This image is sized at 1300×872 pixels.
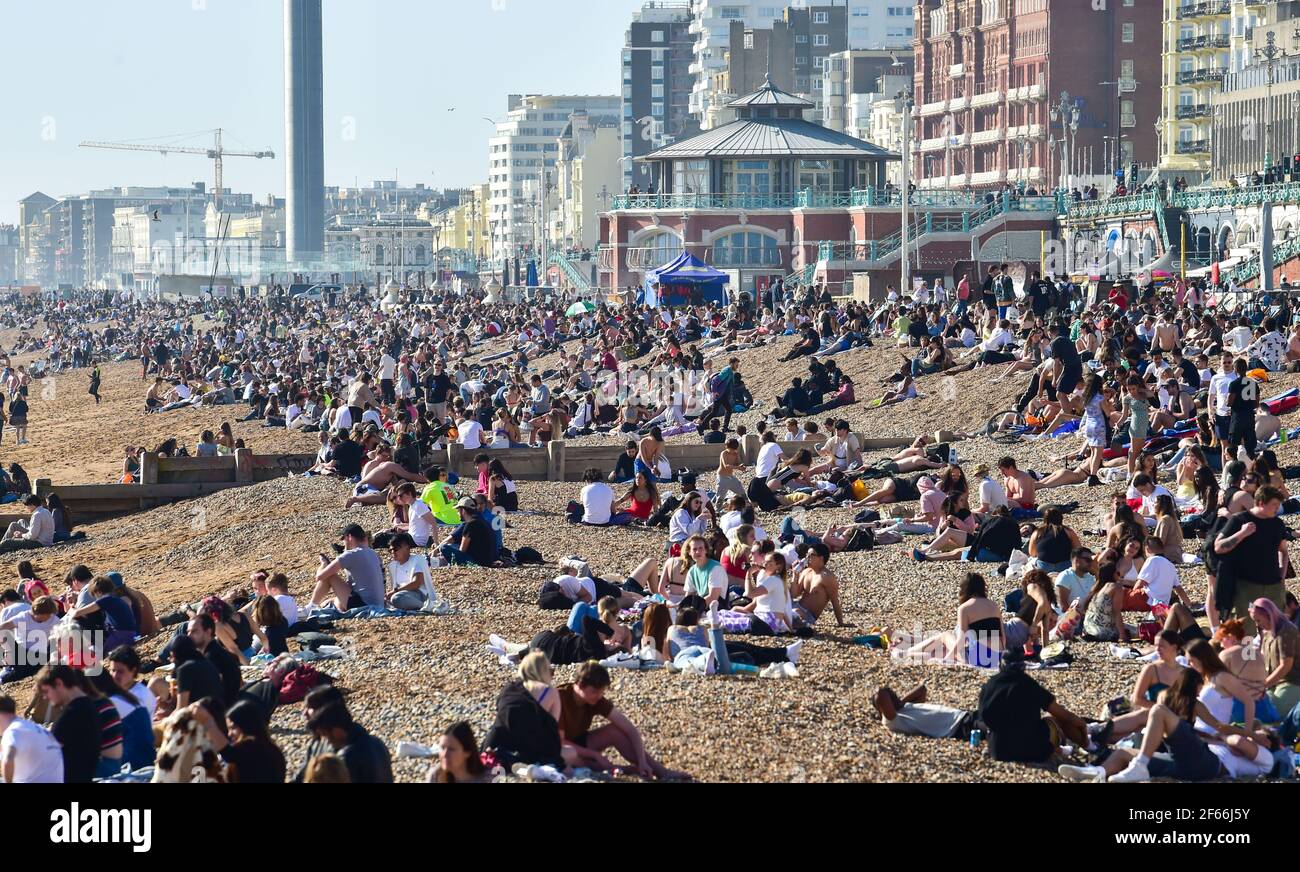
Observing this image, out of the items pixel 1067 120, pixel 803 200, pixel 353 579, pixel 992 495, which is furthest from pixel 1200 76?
pixel 353 579

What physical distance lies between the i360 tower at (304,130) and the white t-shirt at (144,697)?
159041 mm

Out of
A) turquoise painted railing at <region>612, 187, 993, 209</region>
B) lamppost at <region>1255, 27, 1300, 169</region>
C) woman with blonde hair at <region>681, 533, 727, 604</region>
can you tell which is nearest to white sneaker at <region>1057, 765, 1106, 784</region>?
woman with blonde hair at <region>681, 533, 727, 604</region>

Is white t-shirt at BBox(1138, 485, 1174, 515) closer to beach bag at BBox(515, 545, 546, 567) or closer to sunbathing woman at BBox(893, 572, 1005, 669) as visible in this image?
sunbathing woman at BBox(893, 572, 1005, 669)

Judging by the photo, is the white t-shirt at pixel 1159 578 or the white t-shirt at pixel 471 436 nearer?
the white t-shirt at pixel 1159 578

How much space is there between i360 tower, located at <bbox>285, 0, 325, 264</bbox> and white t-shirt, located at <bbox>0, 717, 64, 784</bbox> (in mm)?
160850

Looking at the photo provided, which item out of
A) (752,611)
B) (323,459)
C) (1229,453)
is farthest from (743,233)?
(752,611)

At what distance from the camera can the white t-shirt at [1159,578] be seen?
46.5ft

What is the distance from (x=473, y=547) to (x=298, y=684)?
16.6ft

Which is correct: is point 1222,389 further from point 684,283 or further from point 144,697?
point 684,283

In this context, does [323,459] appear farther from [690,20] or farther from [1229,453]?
[690,20]

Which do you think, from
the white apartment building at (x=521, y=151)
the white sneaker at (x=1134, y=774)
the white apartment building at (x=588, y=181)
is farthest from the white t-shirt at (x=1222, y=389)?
the white apartment building at (x=521, y=151)

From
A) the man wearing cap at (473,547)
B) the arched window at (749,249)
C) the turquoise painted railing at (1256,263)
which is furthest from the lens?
the arched window at (749,249)

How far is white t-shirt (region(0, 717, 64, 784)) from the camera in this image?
9.80 metres

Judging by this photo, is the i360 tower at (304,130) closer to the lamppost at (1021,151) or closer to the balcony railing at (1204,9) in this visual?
the lamppost at (1021,151)
